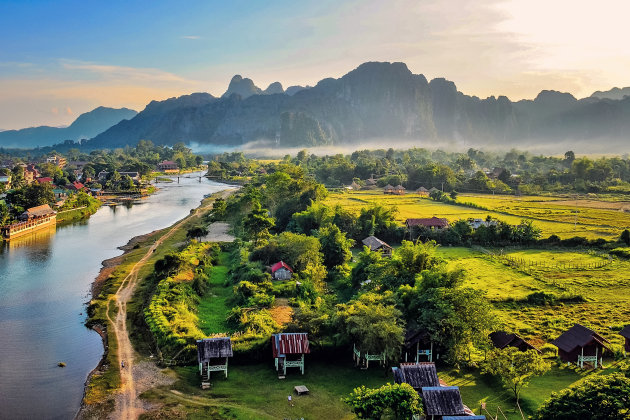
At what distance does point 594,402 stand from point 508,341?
7.65 m

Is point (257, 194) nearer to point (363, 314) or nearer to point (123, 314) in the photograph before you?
point (123, 314)

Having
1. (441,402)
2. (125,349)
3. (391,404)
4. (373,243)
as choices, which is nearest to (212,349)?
(125,349)

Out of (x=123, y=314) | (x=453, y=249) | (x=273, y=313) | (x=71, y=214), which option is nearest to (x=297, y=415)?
(x=273, y=313)

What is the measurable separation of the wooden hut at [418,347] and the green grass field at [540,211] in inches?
1075

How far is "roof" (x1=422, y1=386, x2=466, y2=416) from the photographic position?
13.6 m

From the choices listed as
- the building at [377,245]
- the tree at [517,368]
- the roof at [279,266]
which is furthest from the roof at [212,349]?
the building at [377,245]

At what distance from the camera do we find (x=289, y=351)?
1811 centimetres

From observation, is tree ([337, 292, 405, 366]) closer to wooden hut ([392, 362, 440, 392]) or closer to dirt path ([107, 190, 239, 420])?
wooden hut ([392, 362, 440, 392])

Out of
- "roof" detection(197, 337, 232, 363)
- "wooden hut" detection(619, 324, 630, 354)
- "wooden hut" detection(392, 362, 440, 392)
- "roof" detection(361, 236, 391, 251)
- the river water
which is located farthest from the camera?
"roof" detection(361, 236, 391, 251)

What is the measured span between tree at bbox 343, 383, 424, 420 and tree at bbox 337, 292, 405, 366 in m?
4.28

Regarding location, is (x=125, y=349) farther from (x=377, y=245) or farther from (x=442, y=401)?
(x=377, y=245)

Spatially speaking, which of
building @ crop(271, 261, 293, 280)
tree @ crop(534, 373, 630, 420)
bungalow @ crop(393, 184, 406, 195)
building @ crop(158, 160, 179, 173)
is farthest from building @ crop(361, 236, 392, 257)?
building @ crop(158, 160, 179, 173)

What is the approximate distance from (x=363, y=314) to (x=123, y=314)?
14.2 m

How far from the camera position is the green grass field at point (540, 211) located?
43.8 m
